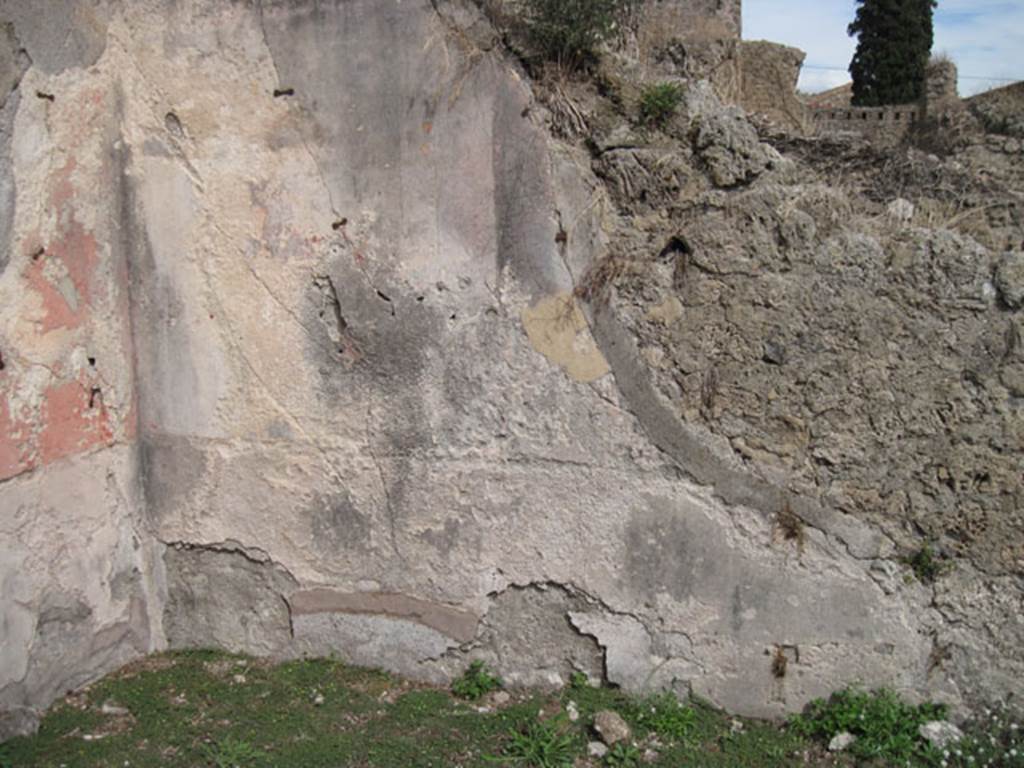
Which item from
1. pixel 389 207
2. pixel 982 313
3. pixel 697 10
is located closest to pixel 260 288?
pixel 389 207

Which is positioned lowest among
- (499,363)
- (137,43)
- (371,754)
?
(371,754)

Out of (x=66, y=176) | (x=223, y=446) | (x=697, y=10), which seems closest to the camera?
(x=66, y=176)

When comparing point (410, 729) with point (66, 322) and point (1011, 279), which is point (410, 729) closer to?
point (66, 322)

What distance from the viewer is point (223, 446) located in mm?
3811

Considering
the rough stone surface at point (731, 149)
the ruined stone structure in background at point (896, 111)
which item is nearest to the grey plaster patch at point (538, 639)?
the rough stone surface at point (731, 149)

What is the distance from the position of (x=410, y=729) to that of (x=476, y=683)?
1.15 feet

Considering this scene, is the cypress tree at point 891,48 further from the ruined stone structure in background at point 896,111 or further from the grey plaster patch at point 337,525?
the grey plaster patch at point 337,525

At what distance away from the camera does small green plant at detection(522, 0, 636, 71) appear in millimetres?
3324

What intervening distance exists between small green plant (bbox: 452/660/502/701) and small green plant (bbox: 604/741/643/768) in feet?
2.06

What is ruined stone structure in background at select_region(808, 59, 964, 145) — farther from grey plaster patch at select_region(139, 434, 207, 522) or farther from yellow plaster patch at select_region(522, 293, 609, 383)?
grey plaster patch at select_region(139, 434, 207, 522)

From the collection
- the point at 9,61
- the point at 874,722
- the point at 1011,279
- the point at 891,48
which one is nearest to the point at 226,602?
the point at 9,61

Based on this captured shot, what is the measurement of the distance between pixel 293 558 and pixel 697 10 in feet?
17.5

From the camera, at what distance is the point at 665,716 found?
3.34 m

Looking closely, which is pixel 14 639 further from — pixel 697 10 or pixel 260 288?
pixel 697 10
